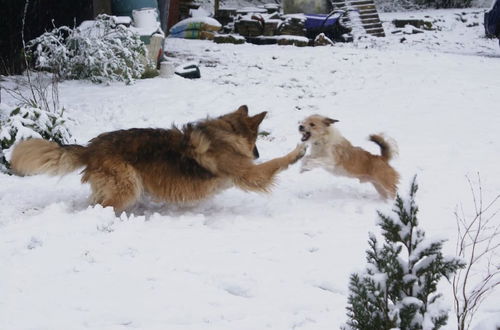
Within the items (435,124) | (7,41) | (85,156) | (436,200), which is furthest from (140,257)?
(7,41)

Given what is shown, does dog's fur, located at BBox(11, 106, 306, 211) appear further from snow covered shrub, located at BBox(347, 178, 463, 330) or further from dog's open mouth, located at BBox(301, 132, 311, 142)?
snow covered shrub, located at BBox(347, 178, 463, 330)

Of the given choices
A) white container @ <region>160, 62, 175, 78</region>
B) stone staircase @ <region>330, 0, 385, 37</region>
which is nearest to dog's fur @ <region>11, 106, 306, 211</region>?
white container @ <region>160, 62, 175, 78</region>

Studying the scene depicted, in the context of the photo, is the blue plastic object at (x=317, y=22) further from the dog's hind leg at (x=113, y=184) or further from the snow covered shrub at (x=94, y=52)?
the dog's hind leg at (x=113, y=184)

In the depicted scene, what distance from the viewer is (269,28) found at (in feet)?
66.4

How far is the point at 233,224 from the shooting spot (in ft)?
16.5

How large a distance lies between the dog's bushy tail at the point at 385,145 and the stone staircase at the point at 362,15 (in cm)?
1738

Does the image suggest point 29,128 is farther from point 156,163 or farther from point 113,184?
point 156,163

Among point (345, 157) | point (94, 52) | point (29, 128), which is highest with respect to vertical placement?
point (94, 52)

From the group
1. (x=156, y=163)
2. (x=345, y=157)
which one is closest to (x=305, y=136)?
(x=345, y=157)

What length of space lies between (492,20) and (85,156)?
1710 centimetres

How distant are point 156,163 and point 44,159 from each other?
42.8 inches

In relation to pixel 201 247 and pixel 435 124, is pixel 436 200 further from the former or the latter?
pixel 435 124

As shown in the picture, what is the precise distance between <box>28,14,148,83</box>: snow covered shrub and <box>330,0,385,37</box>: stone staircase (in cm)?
1358

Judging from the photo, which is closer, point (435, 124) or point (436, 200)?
point (436, 200)
